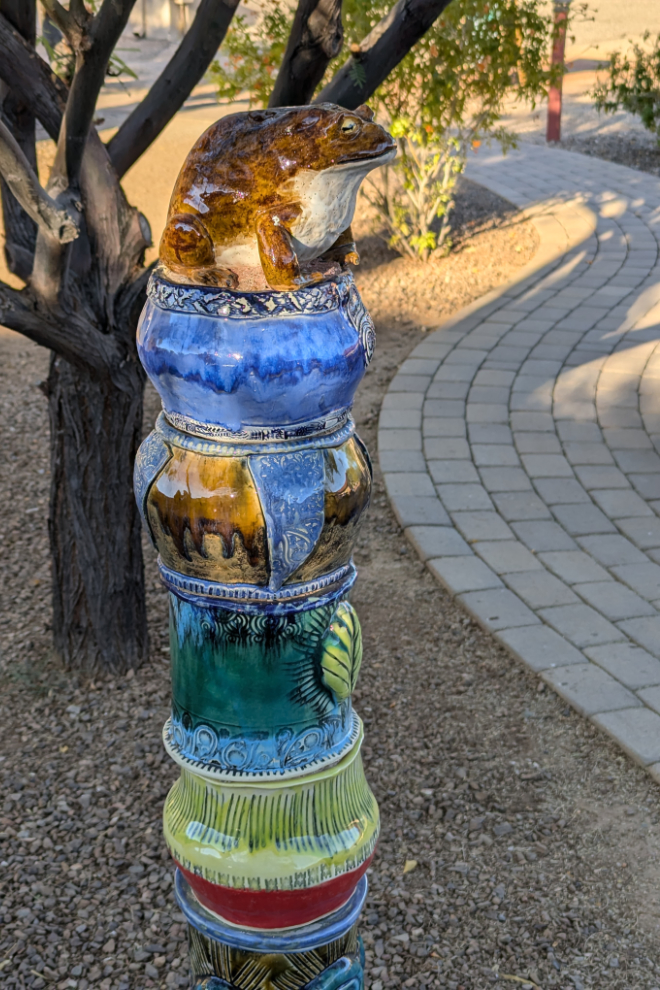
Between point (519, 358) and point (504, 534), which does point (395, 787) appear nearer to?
point (504, 534)

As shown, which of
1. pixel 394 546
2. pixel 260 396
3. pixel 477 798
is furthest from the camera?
pixel 394 546

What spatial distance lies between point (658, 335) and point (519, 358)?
1.14 m

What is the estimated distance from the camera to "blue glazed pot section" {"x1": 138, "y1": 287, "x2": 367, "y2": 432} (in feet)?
5.01

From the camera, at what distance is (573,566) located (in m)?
4.66

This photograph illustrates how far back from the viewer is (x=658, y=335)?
283 inches

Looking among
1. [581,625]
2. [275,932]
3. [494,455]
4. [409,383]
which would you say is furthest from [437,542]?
[275,932]

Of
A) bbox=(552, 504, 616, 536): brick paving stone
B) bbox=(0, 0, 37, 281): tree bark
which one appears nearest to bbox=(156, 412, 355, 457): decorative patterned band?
bbox=(0, 0, 37, 281): tree bark

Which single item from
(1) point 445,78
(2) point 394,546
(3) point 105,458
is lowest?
(2) point 394,546

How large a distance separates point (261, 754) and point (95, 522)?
204 centimetres

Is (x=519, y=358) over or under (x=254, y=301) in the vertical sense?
under

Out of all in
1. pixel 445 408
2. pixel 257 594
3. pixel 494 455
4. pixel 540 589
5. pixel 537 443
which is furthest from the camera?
pixel 445 408

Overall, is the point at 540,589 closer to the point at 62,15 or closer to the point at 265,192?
the point at 62,15

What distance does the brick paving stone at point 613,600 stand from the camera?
169 inches

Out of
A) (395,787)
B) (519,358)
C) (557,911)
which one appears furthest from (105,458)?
(519,358)
